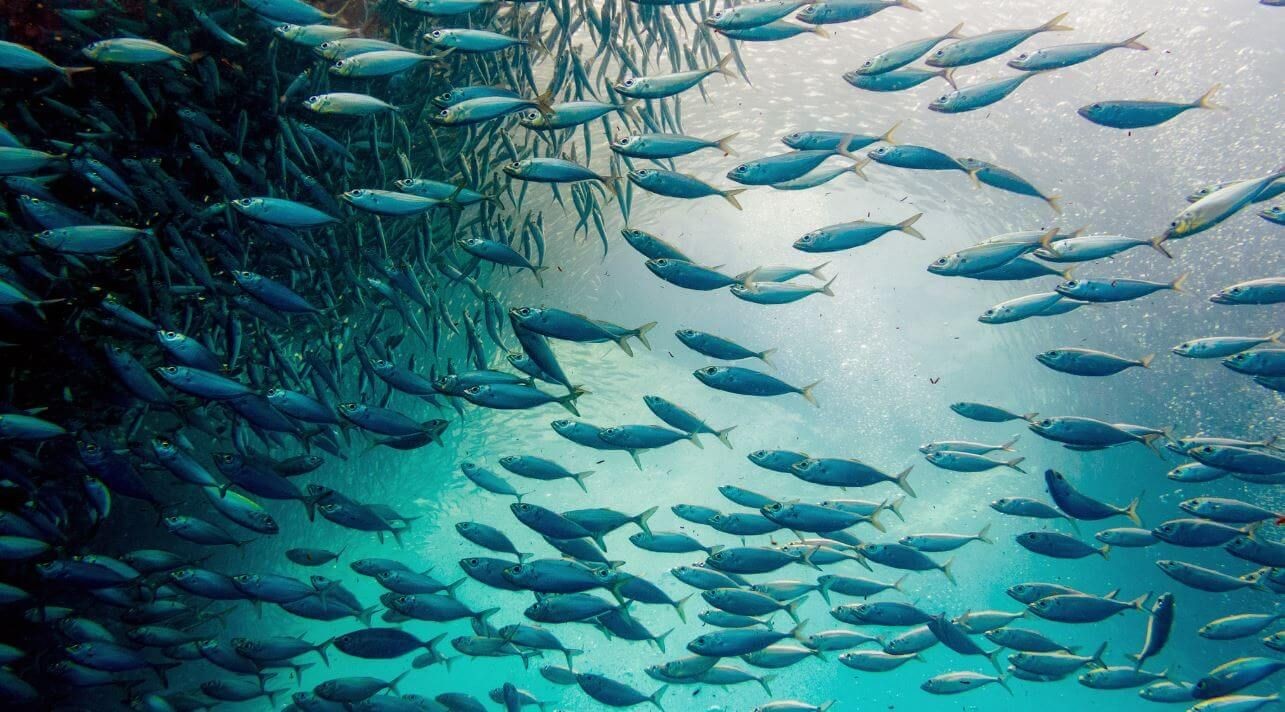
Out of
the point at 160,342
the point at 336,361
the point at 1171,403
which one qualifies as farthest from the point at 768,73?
the point at 1171,403

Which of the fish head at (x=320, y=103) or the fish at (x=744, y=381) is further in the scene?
the fish at (x=744, y=381)

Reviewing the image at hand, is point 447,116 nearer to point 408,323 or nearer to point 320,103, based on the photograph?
point 320,103

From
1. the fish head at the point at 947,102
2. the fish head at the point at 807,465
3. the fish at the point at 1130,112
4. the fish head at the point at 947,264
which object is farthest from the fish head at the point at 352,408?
the fish at the point at 1130,112

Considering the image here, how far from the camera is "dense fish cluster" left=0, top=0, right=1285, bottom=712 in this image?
423cm

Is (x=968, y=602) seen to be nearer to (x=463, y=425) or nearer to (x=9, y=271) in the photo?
(x=463, y=425)

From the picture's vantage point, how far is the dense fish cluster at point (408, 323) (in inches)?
167

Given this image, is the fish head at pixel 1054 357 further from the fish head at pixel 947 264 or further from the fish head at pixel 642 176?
the fish head at pixel 642 176

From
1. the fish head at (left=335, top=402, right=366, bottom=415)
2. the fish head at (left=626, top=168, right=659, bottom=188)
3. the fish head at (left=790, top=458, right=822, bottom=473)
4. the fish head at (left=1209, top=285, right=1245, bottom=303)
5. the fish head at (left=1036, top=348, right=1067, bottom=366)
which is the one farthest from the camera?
the fish head at (left=790, top=458, right=822, bottom=473)

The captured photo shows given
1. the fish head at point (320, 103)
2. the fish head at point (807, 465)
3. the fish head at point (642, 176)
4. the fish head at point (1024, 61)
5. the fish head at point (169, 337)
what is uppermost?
the fish head at point (320, 103)

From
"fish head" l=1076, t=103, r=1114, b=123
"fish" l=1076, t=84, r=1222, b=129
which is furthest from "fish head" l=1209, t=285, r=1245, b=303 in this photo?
"fish head" l=1076, t=103, r=1114, b=123

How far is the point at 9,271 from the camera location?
474cm

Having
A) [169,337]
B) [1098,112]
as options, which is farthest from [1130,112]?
[169,337]

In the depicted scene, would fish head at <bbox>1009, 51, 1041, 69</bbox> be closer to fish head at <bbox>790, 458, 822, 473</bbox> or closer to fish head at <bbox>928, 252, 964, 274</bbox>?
fish head at <bbox>928, 252, 964, 274</bbox>

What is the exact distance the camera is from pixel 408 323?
5574 mm
